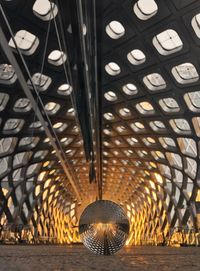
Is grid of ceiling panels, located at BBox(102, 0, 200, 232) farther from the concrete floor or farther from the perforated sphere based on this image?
the perforated sphere

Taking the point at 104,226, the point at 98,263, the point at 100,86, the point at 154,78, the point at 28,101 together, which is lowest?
the point at 98,263

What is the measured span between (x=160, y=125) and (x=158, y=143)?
463 centimetres

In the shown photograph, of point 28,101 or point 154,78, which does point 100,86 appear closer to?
point 154,78

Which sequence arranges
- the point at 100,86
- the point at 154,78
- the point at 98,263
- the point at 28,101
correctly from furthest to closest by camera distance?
1. the point at 28,101
2. the point at 154,78
3. the point at 100,86
4. the point at 98,263

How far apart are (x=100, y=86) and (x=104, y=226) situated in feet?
30.3

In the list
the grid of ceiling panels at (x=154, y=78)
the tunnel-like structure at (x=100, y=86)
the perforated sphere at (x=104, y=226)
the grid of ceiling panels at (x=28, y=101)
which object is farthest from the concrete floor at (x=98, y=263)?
the grid of ceiling panels at (x=154, y=78)

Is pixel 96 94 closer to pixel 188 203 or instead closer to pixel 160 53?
pixel 160 53

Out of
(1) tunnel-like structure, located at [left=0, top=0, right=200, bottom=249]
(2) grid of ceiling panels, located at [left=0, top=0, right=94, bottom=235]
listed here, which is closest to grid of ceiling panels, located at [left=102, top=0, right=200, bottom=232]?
(1) tunnel-like structure, located at [left=0, top=0, right=200, bottom=249]

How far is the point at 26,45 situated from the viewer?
79.2 ft

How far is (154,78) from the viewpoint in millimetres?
29031

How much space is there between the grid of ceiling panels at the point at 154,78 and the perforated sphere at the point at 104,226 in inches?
644

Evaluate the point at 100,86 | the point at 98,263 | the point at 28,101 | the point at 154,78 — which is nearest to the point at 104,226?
the point at 98,263

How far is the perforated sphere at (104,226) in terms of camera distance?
604cm

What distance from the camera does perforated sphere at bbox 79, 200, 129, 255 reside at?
238 inches
